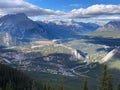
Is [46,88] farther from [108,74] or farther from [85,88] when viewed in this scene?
[108,74]

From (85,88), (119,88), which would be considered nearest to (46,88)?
(85,88)

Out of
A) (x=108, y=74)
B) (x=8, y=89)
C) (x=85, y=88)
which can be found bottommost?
(x=8, y=89)

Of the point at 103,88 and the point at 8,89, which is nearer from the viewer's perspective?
the point at 103,88

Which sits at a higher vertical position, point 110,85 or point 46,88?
point 110,85

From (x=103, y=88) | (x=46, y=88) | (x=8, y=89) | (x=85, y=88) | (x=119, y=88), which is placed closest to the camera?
(x=103, y=88)

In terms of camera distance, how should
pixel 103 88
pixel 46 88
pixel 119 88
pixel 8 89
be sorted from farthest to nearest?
pixel 8 89 < pixel 46 88 < pixel 119 88 < pixel 103 88


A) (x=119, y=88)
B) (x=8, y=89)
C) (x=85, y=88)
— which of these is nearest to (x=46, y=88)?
(x=8, y=89)

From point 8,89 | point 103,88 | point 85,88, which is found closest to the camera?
point 103,88

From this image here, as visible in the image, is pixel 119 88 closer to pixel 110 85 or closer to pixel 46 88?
pixel 110 85

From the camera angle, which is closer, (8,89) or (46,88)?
(46,88)
